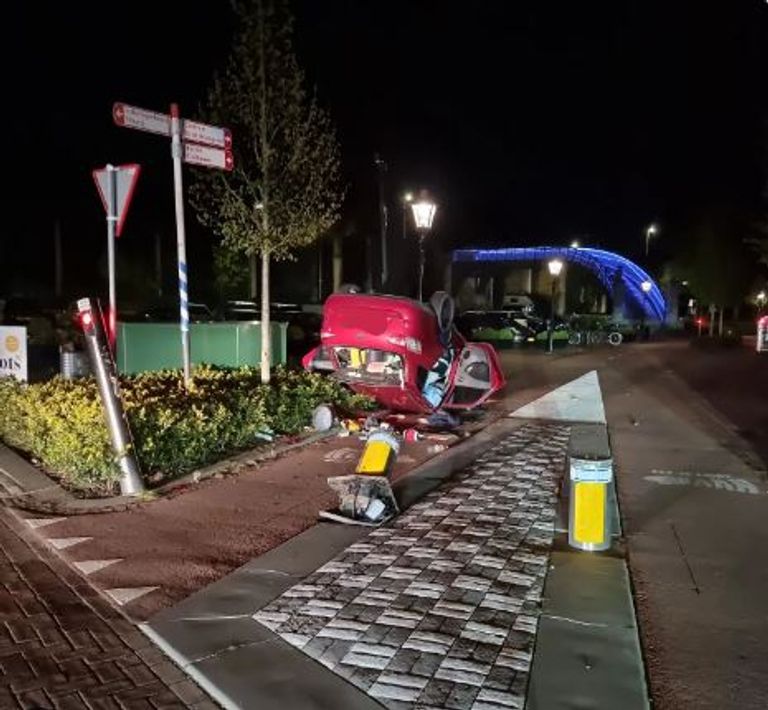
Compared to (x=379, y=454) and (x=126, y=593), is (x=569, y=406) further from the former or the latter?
(x=126, y=593)

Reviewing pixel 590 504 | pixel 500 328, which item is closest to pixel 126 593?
pixel 590 504

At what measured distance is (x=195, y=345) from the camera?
11961mm

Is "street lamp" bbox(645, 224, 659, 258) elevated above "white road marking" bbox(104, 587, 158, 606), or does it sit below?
above

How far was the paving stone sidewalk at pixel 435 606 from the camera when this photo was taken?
12.4 ft

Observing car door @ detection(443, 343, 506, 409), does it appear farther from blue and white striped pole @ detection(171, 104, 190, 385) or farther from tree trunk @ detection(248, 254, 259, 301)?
tree trunk @ detection(248, 254, 259, 301)

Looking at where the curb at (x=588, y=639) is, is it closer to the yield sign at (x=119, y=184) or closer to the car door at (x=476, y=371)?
the car door at (x=476, y=371)

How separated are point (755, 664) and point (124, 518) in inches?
183

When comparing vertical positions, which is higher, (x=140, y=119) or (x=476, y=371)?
(x=140, y=119)

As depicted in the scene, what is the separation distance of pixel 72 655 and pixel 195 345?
821cm

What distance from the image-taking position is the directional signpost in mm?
7816

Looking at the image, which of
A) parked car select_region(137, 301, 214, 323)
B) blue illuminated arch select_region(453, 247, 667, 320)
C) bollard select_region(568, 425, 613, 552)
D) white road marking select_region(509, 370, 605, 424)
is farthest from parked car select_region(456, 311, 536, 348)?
bollard select_region(568, 425, 613, 552)

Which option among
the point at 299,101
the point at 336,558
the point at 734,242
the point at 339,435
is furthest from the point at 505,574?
the point at 734,242

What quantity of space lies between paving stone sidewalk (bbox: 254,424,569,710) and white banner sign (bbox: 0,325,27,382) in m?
5.56

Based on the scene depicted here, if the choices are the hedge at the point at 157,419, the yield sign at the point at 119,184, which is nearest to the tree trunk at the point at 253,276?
the hedge at the point at 157,419
